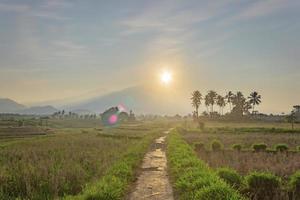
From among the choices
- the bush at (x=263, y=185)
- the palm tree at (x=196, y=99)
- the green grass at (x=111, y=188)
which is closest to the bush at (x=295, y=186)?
the bush at (x=263, y=185)

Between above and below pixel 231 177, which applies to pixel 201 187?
above

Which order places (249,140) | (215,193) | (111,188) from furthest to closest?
(249,140) < (111,188) < (215,193)

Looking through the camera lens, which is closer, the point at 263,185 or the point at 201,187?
the point at 201,187

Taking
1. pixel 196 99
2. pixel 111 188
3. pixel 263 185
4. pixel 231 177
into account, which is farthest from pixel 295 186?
pixel 196 99

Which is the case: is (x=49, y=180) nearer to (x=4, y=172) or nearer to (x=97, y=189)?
(x=4, y=172)

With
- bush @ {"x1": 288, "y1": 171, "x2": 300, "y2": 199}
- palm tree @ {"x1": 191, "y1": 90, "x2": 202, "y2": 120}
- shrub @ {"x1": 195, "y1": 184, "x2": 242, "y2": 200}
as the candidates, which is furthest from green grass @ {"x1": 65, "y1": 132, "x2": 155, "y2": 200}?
palm tree @ {"x1": 191, "y1": 90, "x2": 202, "y2": 120}

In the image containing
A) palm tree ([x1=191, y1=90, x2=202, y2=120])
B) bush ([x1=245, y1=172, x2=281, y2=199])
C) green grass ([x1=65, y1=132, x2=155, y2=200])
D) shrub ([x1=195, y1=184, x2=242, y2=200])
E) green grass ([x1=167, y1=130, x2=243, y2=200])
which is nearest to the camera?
shrub ([x1=195, y1=184, x2=242, y2=200])

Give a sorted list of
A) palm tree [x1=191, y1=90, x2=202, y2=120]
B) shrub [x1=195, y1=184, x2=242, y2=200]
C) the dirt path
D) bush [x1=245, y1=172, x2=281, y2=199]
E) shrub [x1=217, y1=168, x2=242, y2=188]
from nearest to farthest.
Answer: shrub [x1=195, y1=184, x2=242, y2=200] < the dirt path < bush [x1=245, y1=172, x2=281, y2=199] < shrub [x1=217, y1=168, x2=242, y2=188] < palm tree [x1=191, y1=90, x2=202, y2=120]

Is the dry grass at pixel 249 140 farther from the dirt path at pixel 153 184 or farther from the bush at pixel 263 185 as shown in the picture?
the bush at pixel 263 185

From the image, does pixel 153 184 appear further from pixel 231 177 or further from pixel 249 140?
pixel 249 140

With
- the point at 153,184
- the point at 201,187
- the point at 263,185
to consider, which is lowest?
the point at 263,185

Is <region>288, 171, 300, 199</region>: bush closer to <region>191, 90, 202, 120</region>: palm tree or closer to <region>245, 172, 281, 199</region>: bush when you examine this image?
<region>245, 172, 281, 199</region>: bush

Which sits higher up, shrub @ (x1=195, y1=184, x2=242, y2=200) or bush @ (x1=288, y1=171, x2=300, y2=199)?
shrub @ (x1=195, y1=184, x2=242, y2=200)

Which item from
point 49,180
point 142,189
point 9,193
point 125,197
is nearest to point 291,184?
point 142,189
